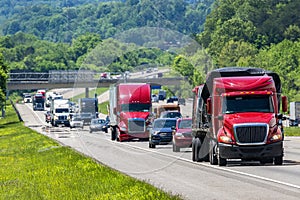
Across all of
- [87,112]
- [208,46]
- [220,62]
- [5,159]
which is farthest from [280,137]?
[208,46]

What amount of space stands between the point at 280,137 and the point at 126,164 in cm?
783

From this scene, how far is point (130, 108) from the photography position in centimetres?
5300

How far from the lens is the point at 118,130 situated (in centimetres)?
5481

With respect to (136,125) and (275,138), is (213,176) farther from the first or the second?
(136,125)

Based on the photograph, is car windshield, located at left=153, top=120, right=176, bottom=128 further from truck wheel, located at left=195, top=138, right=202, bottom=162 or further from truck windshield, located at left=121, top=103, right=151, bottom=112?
truck wheel, located at left=195, top=138, right=202, bottom=162

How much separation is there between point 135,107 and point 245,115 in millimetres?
24693

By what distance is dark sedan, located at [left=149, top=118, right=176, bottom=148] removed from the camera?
46.2 meters

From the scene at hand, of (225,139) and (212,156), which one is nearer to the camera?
(225,139)

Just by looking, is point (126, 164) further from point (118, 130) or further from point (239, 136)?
point (118, 130)

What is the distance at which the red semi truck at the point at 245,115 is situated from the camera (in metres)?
28.5

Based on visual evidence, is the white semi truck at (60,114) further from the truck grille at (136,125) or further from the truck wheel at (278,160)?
the truck wheel at (278,160)

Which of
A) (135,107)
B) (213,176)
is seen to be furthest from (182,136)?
(213,176)

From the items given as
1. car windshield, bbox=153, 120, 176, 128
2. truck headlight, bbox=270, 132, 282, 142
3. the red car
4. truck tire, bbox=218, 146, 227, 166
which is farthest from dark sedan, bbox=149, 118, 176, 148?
truck headlight, bbox=270, 132, 282, 142

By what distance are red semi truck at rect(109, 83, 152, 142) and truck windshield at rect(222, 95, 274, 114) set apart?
869 inches
